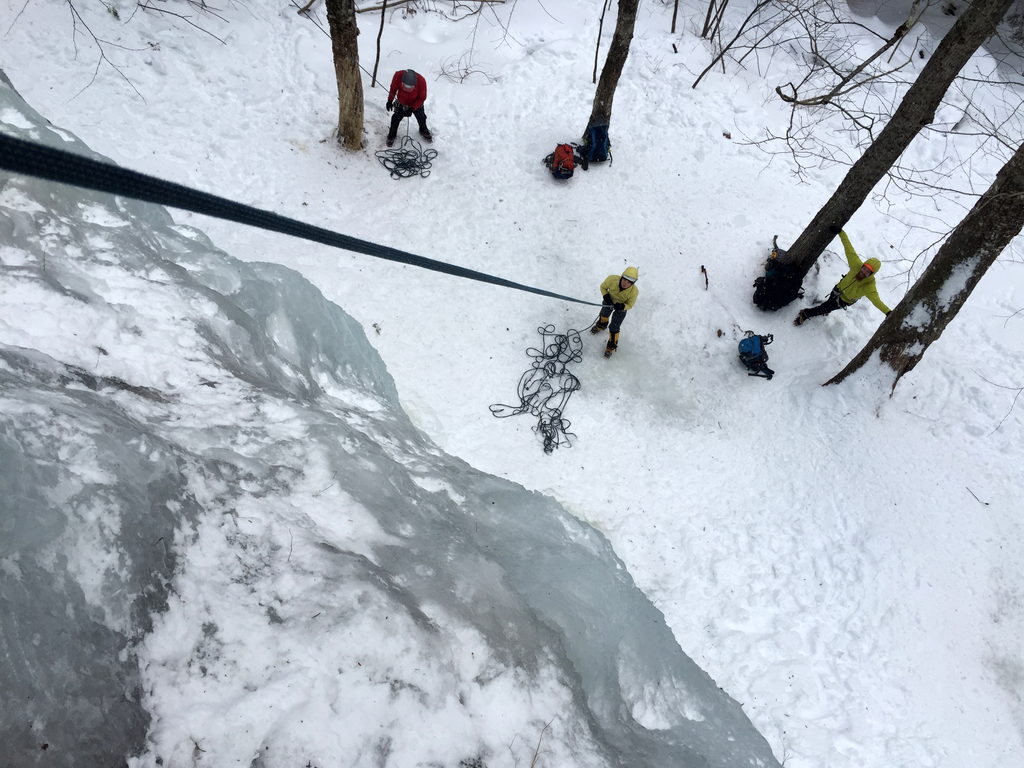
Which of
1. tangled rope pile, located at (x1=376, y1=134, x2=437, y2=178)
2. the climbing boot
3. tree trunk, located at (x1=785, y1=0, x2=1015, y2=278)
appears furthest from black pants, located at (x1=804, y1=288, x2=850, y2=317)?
tangled rope pile, located at (x1=376, y1=134, x2=437, y2=178)

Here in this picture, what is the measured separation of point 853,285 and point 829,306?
1.47 ft

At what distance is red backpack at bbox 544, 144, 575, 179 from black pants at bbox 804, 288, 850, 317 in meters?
3.77

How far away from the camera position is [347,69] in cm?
699

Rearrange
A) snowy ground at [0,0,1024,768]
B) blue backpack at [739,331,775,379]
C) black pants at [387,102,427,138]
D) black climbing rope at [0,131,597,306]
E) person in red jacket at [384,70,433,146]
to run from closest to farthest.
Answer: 1. black climbing rope at [0,131,597,306]
2. snowy ground at [0,0,1024,768]
3. blue backpack at [739,331,775,379]
4. person in red jacket at [384,70,433,146]
5. black pants at [387,102,427,138]

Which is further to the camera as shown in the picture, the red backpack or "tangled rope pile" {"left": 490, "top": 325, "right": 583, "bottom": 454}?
the red backpack

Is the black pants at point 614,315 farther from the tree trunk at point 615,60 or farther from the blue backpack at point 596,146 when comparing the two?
the tree trunk at point 615,60

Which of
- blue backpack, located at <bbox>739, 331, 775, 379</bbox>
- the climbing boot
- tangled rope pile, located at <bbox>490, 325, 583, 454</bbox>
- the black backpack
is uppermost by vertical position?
the black backpack

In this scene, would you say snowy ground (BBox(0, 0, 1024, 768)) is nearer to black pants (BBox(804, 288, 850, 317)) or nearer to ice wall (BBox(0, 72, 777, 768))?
black pants (BBox(804, 288, 850, 317))

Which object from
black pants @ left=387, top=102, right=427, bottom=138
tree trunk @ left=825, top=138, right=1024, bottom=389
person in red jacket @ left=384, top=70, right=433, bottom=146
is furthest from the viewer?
black pants @ left=387, top=102, right=427, bottom=138

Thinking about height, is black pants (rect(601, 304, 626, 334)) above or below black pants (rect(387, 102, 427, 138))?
below

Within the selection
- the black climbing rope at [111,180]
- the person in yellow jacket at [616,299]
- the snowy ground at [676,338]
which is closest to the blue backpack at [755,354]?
the snowy ground at [676,338]

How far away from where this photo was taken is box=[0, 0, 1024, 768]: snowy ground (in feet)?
16.9

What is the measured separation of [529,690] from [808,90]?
37.1 ft

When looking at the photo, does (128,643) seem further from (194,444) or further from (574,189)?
(574,189)
